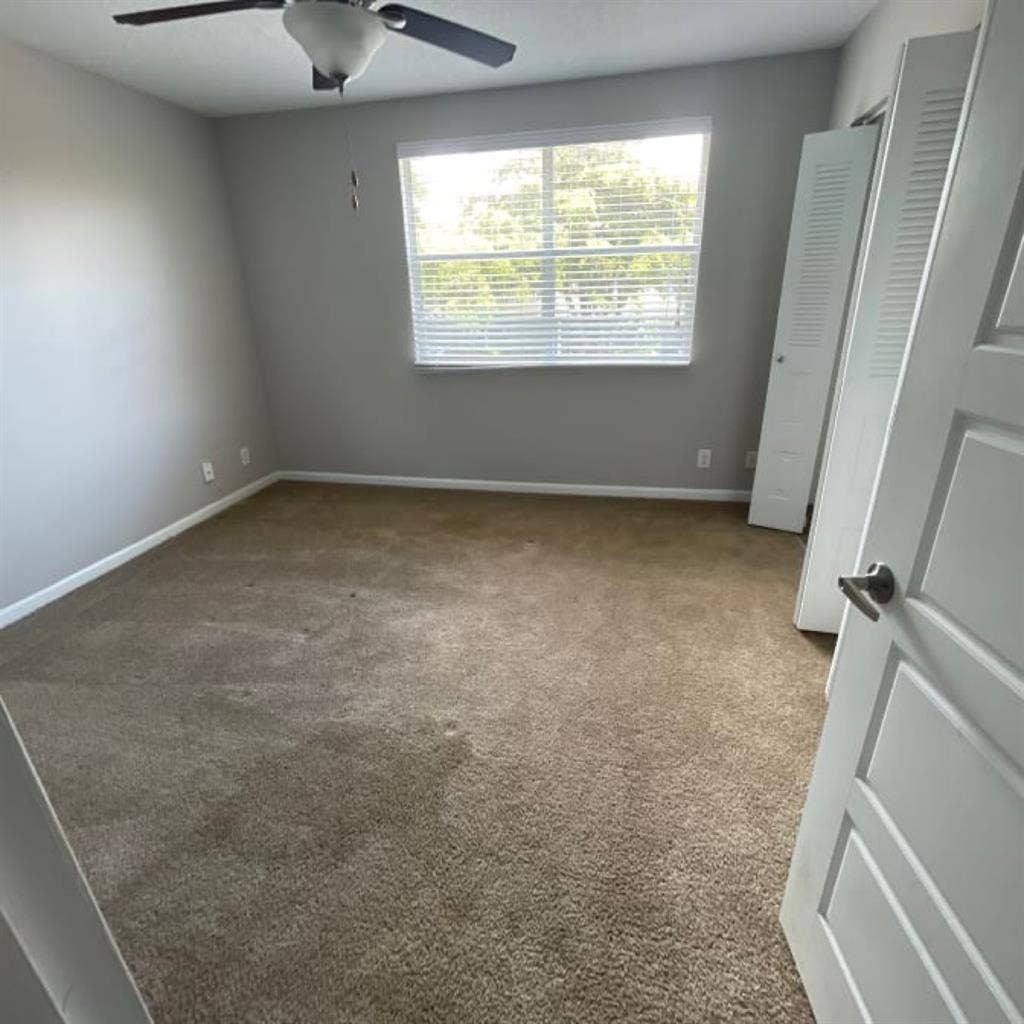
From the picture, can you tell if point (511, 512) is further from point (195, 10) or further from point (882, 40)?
point (882, 40)

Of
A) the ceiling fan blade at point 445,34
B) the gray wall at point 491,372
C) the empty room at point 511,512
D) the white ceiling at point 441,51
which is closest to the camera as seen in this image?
the empty room at point 511,512

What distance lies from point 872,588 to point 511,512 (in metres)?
2.85

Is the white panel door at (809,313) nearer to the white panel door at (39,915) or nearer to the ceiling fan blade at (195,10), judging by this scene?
the ceiling fan blade at (195,10)

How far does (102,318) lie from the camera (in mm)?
2953

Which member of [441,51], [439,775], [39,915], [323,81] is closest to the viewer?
[39,915]

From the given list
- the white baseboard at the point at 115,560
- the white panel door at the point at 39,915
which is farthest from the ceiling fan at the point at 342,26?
the white baseboard at the point at 115,560

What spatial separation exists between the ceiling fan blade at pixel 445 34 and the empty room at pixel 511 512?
0.02 metres

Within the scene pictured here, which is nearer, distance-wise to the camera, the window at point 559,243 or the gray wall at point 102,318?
the gray wall at point 102,318

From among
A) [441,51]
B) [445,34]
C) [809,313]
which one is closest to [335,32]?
[445,34]

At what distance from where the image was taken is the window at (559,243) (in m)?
3.18

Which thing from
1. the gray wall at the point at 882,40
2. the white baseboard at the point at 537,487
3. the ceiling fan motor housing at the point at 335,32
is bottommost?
the white baseboard at the point at 537,487

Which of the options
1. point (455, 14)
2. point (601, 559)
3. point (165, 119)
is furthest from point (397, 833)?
point (165, 119)

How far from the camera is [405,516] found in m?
3.66

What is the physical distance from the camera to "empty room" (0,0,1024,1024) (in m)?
0.75
